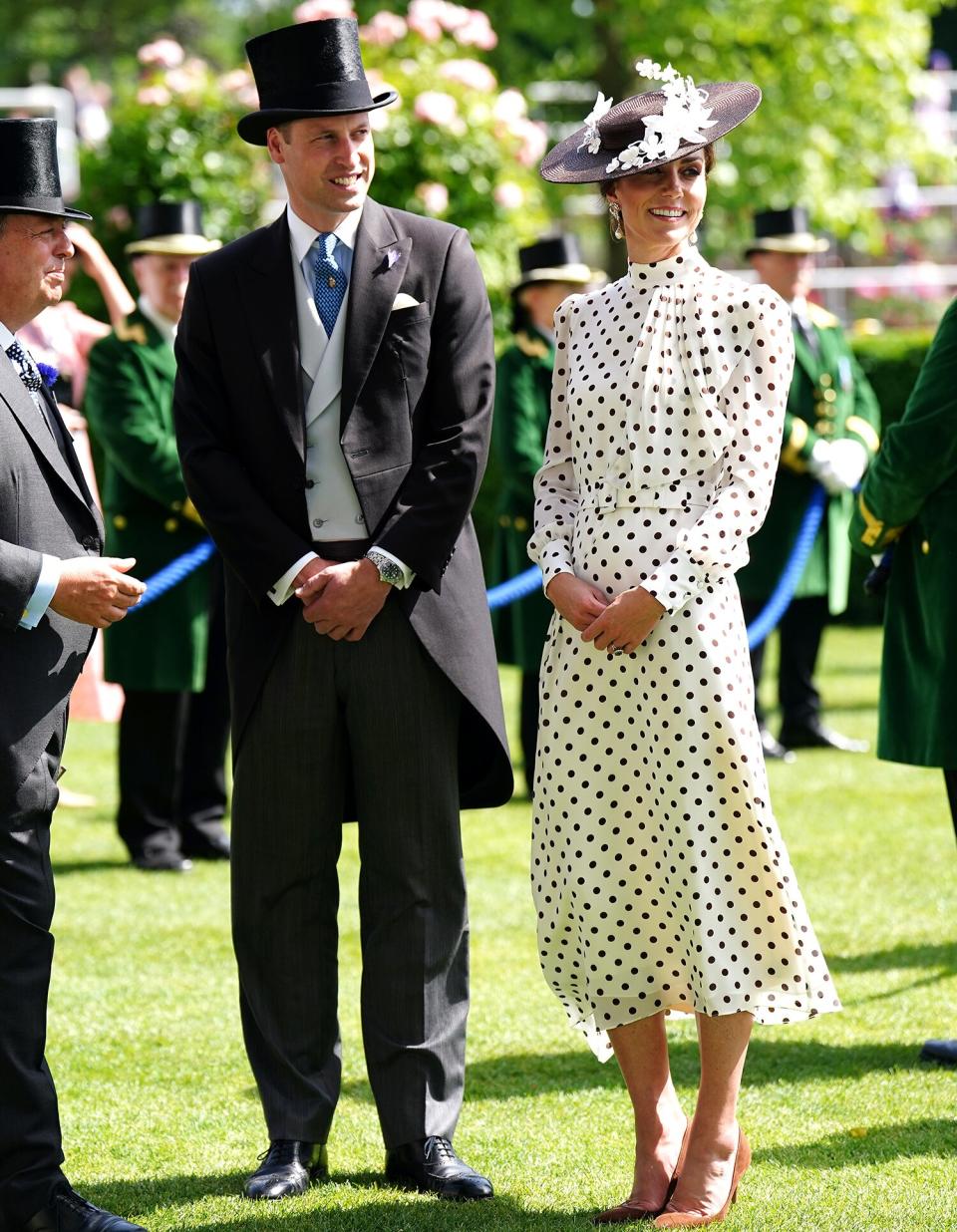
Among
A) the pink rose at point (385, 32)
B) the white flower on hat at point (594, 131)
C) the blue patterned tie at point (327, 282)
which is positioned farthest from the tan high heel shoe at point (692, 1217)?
the pink rose at point (385, 32)

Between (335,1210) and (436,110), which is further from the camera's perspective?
(436,110)

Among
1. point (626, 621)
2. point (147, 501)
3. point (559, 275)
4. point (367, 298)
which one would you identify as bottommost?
point (147, 501)

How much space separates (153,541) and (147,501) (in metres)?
0.16

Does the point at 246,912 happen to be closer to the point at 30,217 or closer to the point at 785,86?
the point at 30,217

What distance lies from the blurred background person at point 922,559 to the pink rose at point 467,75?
7314 mm

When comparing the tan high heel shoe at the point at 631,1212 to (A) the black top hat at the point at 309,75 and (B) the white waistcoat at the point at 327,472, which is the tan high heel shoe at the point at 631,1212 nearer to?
(B) the white waistcoat at the point at 327,472

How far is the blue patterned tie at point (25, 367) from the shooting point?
→ 12.6 feet

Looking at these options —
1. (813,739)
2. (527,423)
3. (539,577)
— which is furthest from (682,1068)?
(813,739)

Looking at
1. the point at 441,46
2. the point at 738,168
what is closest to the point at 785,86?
the point at 738,168

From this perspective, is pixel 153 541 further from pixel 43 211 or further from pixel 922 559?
pixel 43 211

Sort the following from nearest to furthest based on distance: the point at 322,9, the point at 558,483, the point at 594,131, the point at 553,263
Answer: the point at 594,131 → the point at 558,483 → the point at 553,263 → the point at 322,9

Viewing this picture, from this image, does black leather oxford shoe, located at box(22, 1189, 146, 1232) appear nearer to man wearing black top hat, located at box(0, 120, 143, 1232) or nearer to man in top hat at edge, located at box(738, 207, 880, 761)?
man wearing black top hat, located at box(0, 120, 143, 1232)

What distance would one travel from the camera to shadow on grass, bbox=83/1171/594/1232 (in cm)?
391

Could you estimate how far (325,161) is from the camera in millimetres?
4066
